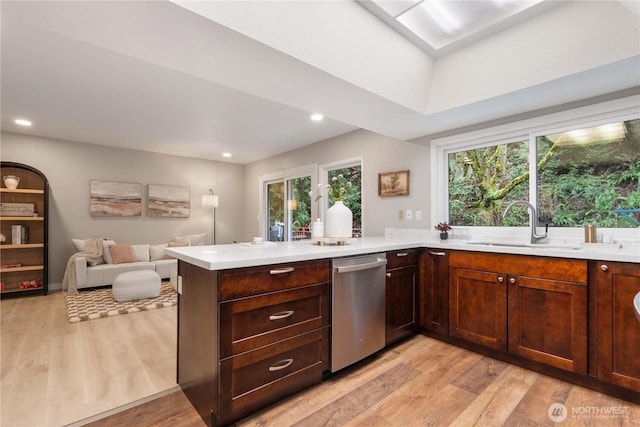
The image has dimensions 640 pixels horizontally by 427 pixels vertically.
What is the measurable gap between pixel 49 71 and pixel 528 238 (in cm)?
435

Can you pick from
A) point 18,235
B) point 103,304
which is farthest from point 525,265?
point 18,235

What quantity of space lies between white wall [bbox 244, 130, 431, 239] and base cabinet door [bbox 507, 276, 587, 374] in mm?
1305

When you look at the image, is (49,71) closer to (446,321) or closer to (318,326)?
(318,326)

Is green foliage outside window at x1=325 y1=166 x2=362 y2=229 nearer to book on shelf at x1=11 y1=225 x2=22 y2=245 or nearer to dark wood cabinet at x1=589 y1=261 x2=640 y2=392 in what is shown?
dark wood cabinet at x1=589 y1=261 x2=640 y2=392

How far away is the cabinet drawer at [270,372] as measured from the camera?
149 cm

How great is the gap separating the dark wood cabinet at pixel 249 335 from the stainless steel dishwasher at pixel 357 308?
0.29ft

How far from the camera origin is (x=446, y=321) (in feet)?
8.17

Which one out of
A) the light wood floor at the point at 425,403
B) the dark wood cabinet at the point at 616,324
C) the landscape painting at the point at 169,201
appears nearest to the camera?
the light wood floor at the point at 425,403

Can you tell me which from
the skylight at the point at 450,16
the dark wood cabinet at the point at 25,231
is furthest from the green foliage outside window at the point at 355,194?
the dark wood cabinet at the point at 25,231

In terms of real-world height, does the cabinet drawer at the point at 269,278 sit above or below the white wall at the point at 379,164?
below

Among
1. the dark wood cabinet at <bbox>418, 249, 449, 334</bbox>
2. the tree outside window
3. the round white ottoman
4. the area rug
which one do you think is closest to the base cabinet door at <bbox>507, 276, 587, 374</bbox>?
the dark wood cabinet at <bbox>418, 249, 449, 334</bbox>

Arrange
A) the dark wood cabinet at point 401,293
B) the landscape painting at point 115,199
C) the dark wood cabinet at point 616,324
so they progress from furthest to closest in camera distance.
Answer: the landscape painting at point 115,199 → the dark wood cabinet at point 401,293 → the dark wood cabinet at point 616,324

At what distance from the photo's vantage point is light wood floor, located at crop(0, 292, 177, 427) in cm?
170

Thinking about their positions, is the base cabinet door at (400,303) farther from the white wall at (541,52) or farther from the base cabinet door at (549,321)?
the white wall at (541,52)
